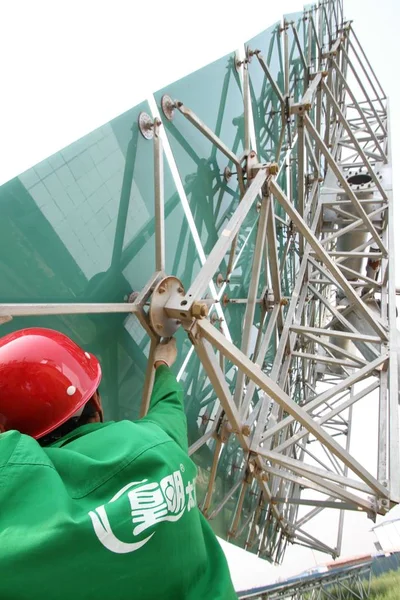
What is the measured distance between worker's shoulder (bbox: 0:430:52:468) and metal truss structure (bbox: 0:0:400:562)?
88cm

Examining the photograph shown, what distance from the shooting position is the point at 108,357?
9.13 feet

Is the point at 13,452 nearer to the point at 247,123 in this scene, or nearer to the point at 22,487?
the point at 22,487

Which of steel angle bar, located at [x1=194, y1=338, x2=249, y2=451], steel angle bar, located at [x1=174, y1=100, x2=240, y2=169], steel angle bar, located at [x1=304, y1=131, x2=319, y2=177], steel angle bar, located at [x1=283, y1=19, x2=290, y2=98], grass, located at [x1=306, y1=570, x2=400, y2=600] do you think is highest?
steel angle bar, located at [x1=283, y1=19, x2=290, y2=98]

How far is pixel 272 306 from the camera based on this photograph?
5.22m

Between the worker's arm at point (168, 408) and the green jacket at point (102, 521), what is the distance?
0.26 meters

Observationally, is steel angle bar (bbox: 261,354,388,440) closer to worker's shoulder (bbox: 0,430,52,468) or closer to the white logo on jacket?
the white logo on jacket

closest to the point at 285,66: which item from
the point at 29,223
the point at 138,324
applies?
the point at 138,324

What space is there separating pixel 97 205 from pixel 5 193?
68cm

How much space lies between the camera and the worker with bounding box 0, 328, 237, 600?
105cm

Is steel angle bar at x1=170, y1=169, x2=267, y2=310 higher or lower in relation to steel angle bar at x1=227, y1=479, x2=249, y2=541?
higher

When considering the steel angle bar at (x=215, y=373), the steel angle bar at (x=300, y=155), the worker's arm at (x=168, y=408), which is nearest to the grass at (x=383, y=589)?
the steel angle bar at (x=300, y=155)

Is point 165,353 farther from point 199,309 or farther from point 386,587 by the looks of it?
point 386,587

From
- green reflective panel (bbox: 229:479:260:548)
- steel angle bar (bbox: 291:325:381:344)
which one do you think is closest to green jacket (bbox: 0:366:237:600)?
steel angle bar (bbox: 291:325:381:344)

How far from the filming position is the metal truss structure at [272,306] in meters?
2.90
